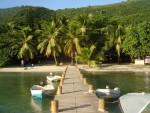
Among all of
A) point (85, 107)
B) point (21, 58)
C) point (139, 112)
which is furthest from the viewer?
point (21, 58)

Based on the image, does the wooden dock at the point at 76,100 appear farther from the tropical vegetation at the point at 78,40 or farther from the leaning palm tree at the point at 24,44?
the leaning palm tree at the point at 24,44

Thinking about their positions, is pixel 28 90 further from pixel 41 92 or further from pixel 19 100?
pixel 19 100

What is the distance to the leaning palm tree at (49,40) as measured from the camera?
183 ft

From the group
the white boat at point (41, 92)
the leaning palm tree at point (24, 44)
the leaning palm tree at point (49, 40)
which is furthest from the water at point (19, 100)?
the leaning palm tree at point (24, 44)

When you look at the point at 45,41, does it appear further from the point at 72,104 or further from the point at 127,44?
the point at 72,104

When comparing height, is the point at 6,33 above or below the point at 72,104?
above

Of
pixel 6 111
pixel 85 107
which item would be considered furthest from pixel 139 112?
pixel 6 111

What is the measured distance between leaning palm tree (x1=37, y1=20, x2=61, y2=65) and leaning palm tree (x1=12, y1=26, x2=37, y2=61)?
1661 millimetres

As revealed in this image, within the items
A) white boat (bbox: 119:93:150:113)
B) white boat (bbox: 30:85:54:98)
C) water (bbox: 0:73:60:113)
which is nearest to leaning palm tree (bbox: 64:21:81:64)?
water (bbox: 0:73:60:113)

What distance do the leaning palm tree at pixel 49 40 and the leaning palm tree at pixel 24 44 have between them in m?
1.66

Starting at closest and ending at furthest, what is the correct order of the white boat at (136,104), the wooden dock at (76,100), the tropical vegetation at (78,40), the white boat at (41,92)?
the white boat at (136,104), the wooden dock at (76,100), the white boat at (41,92), the tropical vegetation at (78,40)

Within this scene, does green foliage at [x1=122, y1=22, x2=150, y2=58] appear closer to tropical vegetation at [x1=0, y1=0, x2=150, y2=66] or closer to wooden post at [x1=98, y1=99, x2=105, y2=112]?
tropical vegetation at [x1=0, y1=0, x2=150, y2=66]

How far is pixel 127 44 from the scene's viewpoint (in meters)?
55.6

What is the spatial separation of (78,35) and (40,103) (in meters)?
30.0
